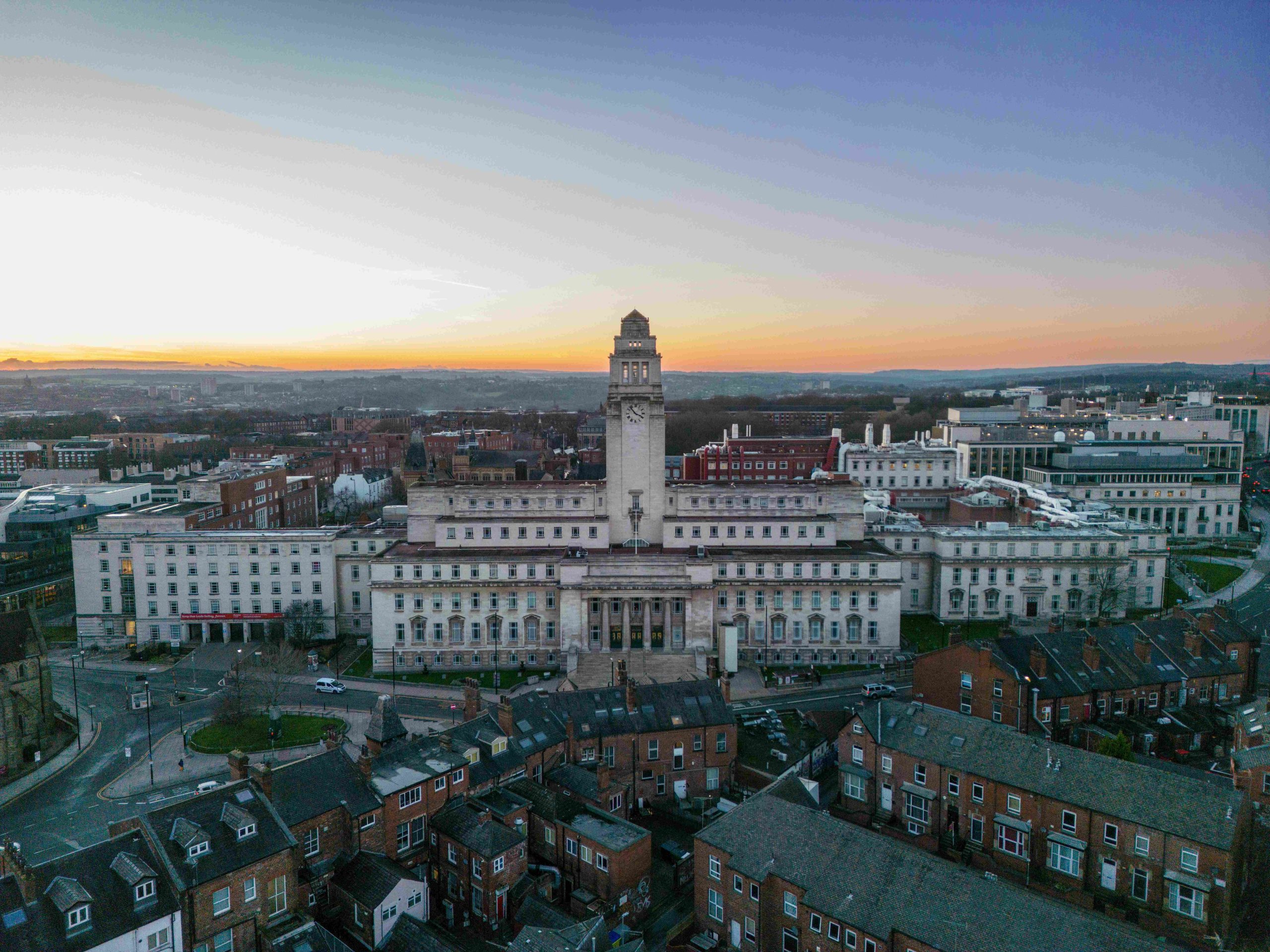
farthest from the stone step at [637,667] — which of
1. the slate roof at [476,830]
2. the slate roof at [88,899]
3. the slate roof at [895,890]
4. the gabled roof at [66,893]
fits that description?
the gabled roof at [66,893]

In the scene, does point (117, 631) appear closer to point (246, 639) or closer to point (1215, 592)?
point (246, 639)

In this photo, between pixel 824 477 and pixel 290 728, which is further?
pixel 824 477

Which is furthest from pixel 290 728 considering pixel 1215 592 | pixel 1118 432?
pixel 1118 432

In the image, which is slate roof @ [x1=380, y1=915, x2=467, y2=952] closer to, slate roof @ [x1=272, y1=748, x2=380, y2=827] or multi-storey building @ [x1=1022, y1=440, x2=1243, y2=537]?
slate roof @ [x1=272, y1=748, x2=380, y2=827]

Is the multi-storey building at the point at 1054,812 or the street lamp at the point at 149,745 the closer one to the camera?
the multi-storey building at the point at 1054,812

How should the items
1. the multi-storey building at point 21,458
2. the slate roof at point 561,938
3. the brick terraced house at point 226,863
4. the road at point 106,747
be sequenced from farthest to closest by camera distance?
the multi-storey building at point 21,458 → the road at point 106,747 → the brick terraced house at point 226,863 → the slate roof at point 561,938

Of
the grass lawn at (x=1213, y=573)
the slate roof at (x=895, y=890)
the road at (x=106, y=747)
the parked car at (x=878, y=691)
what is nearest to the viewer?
the slate roof at (x=895, y=890)

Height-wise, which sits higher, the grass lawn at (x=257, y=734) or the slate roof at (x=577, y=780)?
the slate roof at (x=577, y=780)

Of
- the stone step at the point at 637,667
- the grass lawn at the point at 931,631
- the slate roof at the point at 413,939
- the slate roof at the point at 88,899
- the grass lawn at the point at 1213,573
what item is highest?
the slate roof at the point at 88,899

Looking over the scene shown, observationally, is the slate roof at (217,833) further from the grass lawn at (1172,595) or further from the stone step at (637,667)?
the grass lawn at (1172,595)
